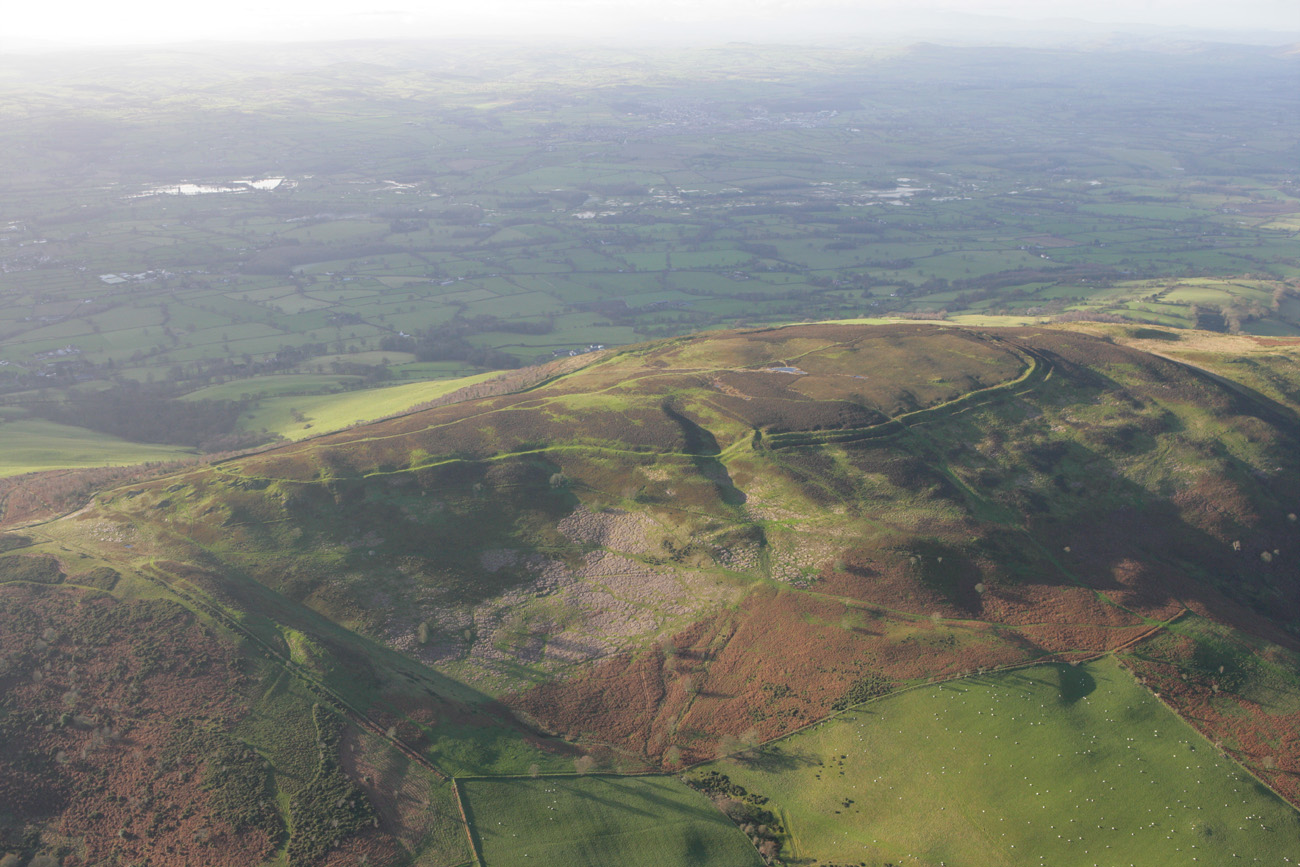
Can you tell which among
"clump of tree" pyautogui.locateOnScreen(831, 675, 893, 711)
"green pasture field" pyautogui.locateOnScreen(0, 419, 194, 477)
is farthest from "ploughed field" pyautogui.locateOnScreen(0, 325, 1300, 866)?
"green pasture field" pyautogui.locateOnScreen(0, 419, 194, 477)

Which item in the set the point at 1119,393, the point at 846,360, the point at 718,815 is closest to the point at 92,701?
the point at 718,815

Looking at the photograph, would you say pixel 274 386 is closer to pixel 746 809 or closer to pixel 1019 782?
pixel 746 809

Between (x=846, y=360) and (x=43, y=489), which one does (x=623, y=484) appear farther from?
(x=43, y=489)

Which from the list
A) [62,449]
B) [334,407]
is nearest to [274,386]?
[334,407]

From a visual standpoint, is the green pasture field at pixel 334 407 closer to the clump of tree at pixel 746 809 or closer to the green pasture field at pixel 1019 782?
the clump of tree at pixel 746 809

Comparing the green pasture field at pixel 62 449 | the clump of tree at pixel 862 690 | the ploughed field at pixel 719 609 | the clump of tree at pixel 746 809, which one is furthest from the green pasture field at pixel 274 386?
the clump of tree at pixel 862 690

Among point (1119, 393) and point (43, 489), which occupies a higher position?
point (1119, 393)
